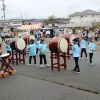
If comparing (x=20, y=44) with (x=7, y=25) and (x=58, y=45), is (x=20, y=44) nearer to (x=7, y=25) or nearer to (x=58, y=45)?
(x=58, y=45)

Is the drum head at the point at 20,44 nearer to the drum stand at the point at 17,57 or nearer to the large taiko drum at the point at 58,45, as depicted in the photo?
the drum stand at the point at 17,57

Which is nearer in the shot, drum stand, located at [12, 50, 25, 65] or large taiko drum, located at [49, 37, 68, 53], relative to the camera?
large taiko drum, located at [49, 37, 68, 53]

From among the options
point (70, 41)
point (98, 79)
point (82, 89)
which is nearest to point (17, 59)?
point (70, 41)

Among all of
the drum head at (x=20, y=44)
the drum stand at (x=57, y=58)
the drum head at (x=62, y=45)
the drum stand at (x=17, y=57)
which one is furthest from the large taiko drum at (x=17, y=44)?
the drum head at (x=62, y=45)

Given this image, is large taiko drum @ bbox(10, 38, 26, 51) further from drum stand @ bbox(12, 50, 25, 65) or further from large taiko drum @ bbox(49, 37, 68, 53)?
large taiko drum @ bbox(49, 37, 68, 53)

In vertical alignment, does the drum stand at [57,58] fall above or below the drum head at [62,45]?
below

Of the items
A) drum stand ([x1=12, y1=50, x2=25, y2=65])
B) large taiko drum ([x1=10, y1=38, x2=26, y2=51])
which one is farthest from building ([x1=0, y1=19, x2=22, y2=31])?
large taiko drum ([x1=10, y1=38, x2=26, y2=51])

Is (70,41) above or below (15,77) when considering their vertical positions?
above

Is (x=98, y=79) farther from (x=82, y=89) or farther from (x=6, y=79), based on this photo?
(x=6, y=79)

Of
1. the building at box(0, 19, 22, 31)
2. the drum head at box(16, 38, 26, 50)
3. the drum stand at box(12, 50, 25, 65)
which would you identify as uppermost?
the building at box(0, 19, 22, 31)

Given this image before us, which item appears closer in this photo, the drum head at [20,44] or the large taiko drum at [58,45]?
the large taiko drum at [58,45]

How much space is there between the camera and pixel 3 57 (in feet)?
48.0

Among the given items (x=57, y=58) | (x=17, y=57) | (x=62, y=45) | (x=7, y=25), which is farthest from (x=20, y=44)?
(x=7, y=25)

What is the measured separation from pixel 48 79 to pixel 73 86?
78.3 inches
